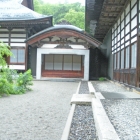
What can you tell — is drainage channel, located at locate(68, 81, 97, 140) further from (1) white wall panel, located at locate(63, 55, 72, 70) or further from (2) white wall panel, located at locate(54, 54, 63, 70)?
(2) white wall panel, located at locate(54, 54, 63, 70)

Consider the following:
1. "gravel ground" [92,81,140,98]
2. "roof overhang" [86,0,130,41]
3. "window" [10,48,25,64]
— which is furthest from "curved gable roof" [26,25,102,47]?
"gravel ground" [92,81,140,98]

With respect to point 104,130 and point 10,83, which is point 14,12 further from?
point 104,130

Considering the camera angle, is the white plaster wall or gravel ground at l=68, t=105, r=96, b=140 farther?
the white plaster wall

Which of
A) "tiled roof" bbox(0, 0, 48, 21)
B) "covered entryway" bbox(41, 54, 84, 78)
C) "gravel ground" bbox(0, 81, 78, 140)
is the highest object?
"tiled roof" bbox(0, 0, 48, 21)

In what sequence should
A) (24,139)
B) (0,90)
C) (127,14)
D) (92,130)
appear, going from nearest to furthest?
1. (24,139)
2. (92,130)
3. (0,90)
4. (127,14)

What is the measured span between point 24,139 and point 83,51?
13160mm

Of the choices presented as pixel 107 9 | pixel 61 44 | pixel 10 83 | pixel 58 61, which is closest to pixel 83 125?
pixel 10 83

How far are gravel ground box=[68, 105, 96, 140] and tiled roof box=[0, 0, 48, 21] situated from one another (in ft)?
42.7

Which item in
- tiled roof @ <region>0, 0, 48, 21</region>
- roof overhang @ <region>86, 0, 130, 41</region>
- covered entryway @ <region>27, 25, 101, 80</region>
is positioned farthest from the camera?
tiled roof @ <region>0, 0, 48, 21</region>

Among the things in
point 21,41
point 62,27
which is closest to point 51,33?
point 62,27

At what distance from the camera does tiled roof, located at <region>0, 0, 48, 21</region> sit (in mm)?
16641

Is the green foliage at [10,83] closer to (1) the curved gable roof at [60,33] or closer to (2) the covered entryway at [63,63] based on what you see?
(1) the curved gable roof at [60,33]

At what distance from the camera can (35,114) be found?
5141 mm

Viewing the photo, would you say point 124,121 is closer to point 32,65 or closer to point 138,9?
point 138,9
